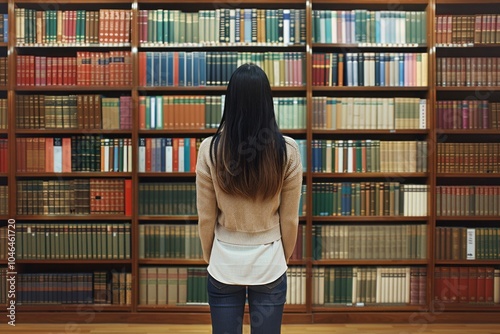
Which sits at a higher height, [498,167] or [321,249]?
[498,167]

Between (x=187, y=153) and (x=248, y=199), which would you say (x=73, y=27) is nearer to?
(x=187, y=153)

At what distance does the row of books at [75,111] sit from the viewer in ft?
12.7

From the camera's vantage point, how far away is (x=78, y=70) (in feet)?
12.7

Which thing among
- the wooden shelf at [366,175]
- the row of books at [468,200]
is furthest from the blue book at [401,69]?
the row of books at [468,200]

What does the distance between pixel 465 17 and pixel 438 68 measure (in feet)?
1.30

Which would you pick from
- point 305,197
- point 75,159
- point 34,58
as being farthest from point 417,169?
point 34,58

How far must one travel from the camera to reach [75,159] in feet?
12.8

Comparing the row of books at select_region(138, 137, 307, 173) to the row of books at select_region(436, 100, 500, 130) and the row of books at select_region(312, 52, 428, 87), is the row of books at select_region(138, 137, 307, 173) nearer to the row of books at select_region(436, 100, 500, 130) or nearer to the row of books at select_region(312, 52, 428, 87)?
the row of books at select_region(312, 52, 428, 87)

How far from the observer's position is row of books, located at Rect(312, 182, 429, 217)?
12.8ft

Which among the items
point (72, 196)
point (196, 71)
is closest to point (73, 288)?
point (72, 196)

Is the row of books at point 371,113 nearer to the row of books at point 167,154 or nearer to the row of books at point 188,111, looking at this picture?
the row of books at point 188,111

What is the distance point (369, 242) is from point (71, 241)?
6.87 feet

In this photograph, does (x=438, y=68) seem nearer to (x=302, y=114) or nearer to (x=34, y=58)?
(x=302, y=114)

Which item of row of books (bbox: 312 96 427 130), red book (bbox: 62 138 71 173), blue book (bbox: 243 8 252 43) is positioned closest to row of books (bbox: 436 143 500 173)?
row of books (bbox: 312 96 427 130)
